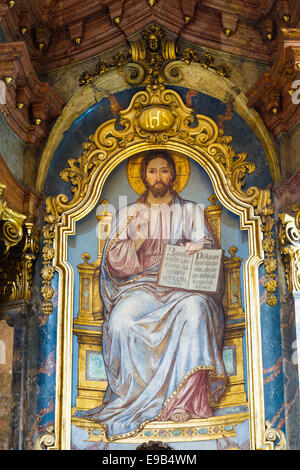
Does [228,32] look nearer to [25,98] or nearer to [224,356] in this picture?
[25,98]

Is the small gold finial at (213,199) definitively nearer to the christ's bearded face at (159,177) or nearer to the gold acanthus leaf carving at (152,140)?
the gold acanthus leaf carving at (152,140)

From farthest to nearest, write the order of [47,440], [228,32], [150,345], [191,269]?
[228,32] → [191,269] → [150,345] → [47,440]

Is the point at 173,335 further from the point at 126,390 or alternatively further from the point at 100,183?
the point at 100,183

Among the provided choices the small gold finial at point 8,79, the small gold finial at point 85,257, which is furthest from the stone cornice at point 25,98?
the small gold finial at point 85,257

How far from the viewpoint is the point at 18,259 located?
11680mm

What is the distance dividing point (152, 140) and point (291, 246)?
7.60 feet

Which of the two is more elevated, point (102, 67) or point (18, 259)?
point (102, 67)

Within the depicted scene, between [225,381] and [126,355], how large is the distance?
1.17 meters

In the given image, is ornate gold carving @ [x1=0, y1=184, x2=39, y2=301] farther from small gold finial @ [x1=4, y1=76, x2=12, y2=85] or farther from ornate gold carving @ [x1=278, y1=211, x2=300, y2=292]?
ornate gold carving @ [x1=278, y1=211, x2=300, y2=292]

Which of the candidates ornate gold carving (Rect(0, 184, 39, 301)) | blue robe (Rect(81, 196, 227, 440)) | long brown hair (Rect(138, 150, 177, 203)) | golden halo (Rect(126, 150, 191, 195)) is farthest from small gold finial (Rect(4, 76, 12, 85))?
blue robe (Rect(81, 196, 227, 440))

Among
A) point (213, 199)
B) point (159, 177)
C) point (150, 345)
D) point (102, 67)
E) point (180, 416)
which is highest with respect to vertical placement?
point (102, 67)

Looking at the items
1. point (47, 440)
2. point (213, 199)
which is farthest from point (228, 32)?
point (47, 440)

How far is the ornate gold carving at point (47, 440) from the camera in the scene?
11.1 m
